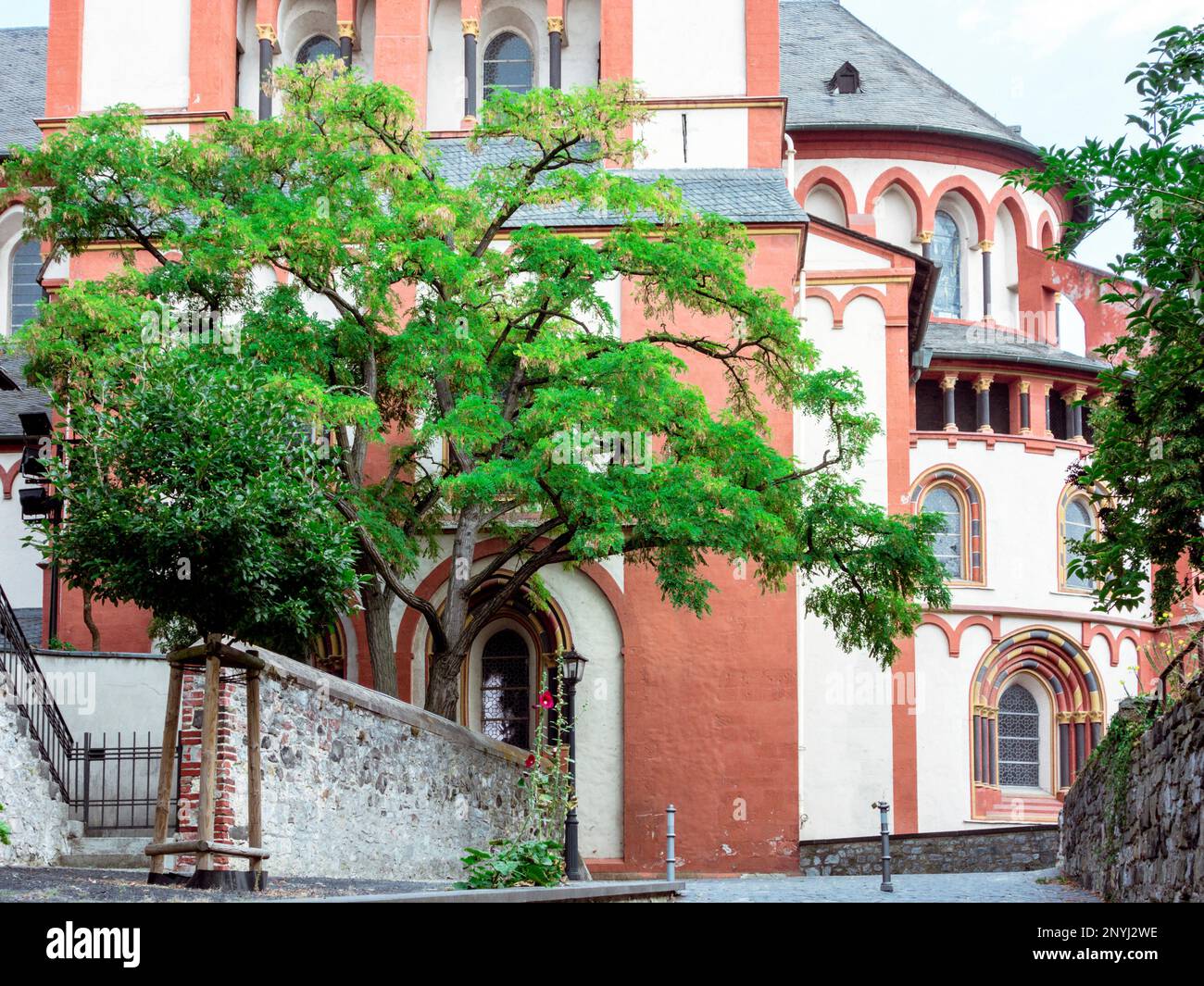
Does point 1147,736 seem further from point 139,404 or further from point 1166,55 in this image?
point 139,404

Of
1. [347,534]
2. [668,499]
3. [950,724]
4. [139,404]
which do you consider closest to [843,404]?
[668,499]

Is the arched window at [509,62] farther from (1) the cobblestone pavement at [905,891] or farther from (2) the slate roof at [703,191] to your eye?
(1) the cobblestone pavement at [905,891]

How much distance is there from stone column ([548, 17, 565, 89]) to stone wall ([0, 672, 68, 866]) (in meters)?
17.0

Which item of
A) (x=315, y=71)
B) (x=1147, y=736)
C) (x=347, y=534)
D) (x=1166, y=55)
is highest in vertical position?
(x=315, y=71)

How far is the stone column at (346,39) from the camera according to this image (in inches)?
1214

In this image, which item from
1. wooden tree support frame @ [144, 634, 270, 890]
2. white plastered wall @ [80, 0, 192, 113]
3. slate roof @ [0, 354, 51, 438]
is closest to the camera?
wooden tree support frame @ [144, 634, 270, 890]

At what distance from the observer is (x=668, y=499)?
20906mm

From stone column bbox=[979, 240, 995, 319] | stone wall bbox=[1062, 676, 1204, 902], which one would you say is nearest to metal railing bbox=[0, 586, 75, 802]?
stone wall bbox=[1062, 676, 1204, 902]

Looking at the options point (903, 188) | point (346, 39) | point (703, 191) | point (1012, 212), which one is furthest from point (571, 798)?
point (1012, 212)

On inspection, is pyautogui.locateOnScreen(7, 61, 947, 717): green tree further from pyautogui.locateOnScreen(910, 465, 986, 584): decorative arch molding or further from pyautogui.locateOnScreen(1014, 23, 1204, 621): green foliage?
pyautogui.locateOnScreen(910, 465, 986, 584): decorative arch molding

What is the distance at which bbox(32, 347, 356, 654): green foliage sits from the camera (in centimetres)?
1759

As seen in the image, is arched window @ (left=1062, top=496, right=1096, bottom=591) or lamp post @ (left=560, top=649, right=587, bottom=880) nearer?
lamp post @ (left=560, top=649, right=587, bottom=880)

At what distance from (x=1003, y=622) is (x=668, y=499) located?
14.9 m

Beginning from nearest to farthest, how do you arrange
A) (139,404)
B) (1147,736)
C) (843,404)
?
(1147,736), (139,404), (843,404)
